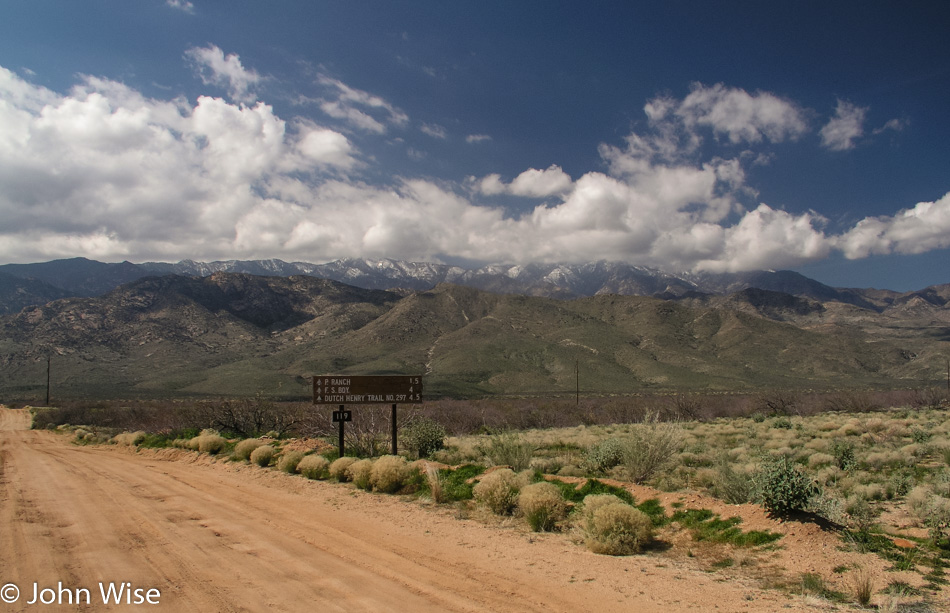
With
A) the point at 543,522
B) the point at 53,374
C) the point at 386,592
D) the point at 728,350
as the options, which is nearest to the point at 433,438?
the point at 543,522

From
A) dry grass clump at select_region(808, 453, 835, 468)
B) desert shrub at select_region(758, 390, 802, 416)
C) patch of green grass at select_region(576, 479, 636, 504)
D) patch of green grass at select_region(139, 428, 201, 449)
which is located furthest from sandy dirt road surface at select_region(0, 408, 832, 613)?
desert shrub at select_region(758, 390, 802, 416)

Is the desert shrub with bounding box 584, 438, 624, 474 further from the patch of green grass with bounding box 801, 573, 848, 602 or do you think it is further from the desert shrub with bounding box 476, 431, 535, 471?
the patch of green grass with bounding box 801, 573, 848, 602

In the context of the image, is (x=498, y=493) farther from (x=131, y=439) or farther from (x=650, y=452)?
(x=131, y=439)

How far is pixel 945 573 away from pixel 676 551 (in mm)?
3223

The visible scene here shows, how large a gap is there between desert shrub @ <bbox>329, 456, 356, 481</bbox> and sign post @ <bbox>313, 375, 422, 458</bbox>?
7.23 feet

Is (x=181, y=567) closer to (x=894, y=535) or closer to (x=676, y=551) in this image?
(x=676, y=551)

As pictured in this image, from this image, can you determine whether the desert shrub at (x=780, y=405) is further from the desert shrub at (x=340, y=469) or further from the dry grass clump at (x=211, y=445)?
the dry grass clump at (x=211, y=445)

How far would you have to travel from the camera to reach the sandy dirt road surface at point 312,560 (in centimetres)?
574

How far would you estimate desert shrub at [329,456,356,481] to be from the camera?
13.4 m

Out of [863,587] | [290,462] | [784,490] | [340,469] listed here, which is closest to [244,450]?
[290,462]

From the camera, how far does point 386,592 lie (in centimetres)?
598

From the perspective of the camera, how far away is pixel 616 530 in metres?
7.80

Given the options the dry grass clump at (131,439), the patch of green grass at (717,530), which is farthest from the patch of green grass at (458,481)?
the dry grass clump at (131,439)

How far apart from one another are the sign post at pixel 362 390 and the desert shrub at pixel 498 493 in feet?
19.5
